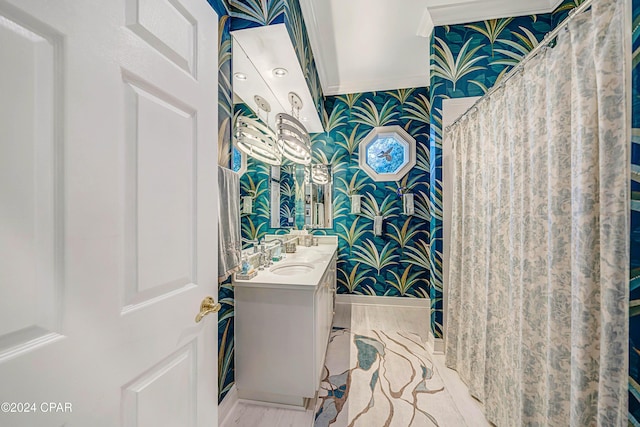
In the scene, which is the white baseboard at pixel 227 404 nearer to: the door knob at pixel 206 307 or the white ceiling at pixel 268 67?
the door knob at pixel 206 307

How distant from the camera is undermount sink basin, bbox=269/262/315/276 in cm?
203

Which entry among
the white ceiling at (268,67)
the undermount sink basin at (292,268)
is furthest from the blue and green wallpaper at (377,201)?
the undermount sink basin at (292,268)

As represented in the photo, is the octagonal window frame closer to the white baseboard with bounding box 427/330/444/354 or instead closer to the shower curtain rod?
the shower curtain rod

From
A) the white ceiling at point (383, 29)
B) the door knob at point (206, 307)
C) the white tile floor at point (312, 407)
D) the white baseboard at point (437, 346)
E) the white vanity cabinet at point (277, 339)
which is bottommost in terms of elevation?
the white tile floor at point (312, 407)

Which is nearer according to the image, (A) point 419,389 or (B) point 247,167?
(A) point 419,389

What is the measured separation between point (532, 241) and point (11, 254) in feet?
5.58

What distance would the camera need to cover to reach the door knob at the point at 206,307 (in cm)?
86

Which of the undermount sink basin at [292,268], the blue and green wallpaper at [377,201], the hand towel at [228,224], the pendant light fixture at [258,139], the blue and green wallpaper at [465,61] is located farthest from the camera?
the blue and green wallpaper at [377,201]

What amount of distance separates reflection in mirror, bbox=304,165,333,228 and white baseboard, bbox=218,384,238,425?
75.9 inches

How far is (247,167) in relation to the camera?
1928mm

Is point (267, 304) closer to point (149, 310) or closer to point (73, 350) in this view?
point (149, 310)

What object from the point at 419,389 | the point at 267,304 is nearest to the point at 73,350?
the point at 267,304

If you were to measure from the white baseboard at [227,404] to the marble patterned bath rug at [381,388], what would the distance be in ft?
1.73

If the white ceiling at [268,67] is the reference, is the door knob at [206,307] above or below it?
below
